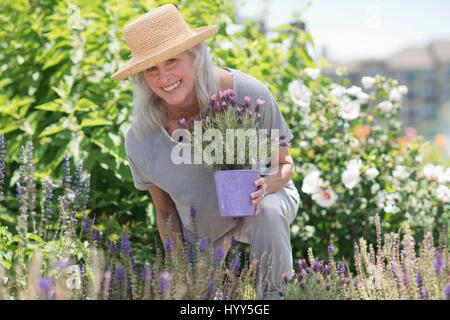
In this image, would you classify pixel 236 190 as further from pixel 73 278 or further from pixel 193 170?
pixel 73 278

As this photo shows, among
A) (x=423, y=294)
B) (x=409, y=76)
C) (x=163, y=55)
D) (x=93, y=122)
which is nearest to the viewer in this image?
(x=423, y=294)

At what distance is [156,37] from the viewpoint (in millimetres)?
3014

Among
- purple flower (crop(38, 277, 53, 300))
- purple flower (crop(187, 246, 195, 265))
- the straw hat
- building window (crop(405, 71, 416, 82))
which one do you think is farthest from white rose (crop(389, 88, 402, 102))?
building window (crop(405, 71, 416, 82))

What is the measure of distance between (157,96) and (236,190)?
62 cm

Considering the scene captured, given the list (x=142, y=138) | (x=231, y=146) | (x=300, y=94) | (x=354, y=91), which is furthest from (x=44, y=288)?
(x=354, y=91)

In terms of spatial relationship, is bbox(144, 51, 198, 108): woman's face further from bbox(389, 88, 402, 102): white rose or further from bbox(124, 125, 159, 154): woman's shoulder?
bbox(389, 88, 402, 102): white rose

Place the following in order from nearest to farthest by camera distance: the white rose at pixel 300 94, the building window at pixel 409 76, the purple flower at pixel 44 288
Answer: the purple flower at pixel 44 288 < the white rose at pixel 300 94 < the building window at pixel 409 76

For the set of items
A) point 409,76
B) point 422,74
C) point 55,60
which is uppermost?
point 422,74

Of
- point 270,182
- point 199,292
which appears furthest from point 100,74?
point 199,292

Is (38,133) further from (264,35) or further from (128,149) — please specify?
(264,35)

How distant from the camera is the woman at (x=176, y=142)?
2893 mm

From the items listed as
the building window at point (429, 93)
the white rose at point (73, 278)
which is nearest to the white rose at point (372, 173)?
the white rose at point (73, 278)

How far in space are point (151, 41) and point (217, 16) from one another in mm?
1461

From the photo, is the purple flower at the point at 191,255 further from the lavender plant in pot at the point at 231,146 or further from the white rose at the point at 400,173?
the white rose at the point at 400,173
